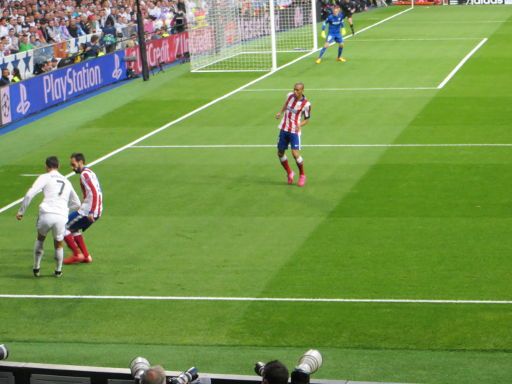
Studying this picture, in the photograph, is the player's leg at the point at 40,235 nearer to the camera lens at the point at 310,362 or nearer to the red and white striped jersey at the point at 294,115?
the red and white striped jersey at the point at 294,115

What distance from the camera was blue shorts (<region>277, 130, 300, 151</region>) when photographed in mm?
23453

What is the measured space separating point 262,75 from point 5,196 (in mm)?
17957

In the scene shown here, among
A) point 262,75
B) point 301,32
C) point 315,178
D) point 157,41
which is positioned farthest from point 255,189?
point 301,32

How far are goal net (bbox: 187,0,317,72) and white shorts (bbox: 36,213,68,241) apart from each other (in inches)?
947

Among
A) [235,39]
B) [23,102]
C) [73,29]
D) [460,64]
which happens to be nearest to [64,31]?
[73,29]

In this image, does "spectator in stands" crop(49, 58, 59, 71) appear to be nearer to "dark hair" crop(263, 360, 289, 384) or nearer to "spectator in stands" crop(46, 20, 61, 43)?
"spectator in stands" crop(46, 20, 61, 43)

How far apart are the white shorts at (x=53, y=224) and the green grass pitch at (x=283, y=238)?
2.55 ft

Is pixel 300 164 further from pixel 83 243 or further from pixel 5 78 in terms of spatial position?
pixel 5 78

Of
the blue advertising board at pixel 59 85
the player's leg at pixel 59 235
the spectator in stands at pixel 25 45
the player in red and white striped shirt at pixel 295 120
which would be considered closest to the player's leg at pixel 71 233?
the player's leg at pixel 59 235

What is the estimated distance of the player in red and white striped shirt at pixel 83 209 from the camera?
18.5 meters

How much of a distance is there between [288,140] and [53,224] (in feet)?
23.9

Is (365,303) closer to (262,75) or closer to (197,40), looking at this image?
(262,75)

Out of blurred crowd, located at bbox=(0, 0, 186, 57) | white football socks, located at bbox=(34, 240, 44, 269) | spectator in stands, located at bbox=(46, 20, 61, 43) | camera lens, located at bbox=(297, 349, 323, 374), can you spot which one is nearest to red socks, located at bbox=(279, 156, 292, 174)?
white football socks, located at bbox=(34, 240, 44, 269)

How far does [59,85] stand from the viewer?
115 ft
